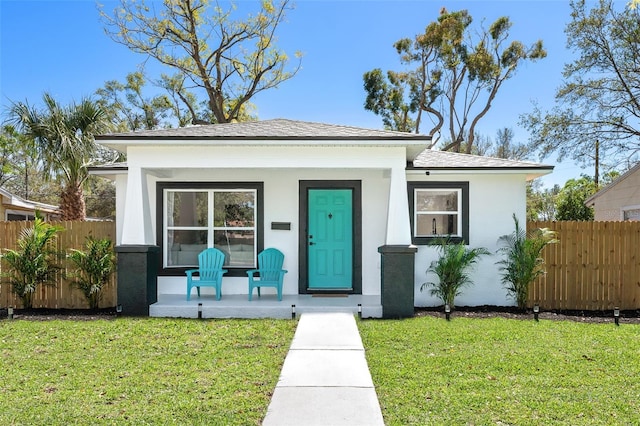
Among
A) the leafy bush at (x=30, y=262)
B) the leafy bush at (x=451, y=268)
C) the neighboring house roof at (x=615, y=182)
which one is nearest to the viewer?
the leafy bush at (x=451, y=268)

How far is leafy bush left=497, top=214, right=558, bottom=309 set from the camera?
8.09m

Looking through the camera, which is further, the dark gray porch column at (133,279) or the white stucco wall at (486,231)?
the white stucco wall at (486,231)

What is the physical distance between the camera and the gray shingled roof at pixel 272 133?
24.4 feet

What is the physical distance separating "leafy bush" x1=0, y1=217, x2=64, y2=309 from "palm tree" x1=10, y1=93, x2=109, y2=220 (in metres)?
3.68

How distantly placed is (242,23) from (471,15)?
1231 cm

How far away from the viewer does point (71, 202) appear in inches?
491

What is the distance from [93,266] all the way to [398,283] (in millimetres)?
5472

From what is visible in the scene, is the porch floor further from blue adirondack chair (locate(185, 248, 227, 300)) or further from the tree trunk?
the tree trunk

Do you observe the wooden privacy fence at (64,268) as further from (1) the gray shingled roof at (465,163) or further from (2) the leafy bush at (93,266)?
(1) the gray shingled roof at (465,163)

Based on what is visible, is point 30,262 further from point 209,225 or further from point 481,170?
point 481,170

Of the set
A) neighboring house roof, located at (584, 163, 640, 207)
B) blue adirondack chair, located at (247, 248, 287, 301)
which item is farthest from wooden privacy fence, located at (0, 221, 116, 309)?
neighboring house roof, located at (584, 163, 640, 207)

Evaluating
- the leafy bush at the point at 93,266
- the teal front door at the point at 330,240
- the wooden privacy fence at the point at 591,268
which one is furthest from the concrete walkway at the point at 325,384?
the wooden privacy fence at the point at 591,268

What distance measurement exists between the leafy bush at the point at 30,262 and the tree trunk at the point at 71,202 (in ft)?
13.9

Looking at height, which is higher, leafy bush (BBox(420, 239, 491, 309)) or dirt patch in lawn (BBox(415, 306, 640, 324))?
leafy bush (BBox(420, 239, 491, 309))
